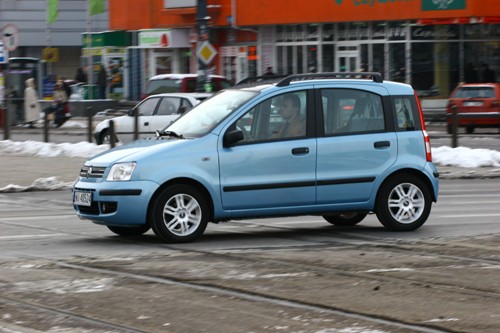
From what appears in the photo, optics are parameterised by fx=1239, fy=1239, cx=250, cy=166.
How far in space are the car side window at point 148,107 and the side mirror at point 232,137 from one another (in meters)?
14.8

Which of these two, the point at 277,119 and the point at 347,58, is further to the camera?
the point at 347,58

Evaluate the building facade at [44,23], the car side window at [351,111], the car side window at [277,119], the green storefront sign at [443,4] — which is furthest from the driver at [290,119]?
the building facade at [44,23]

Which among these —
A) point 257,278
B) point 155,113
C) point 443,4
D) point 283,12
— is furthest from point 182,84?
point 257,278

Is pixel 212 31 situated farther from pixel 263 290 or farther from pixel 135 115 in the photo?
pixel 263 290

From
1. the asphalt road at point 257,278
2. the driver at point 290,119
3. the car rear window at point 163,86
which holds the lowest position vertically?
the asphalt road at point 257,278

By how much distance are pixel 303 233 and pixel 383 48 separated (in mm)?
35676

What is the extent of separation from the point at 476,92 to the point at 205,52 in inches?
412

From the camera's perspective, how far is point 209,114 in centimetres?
1226

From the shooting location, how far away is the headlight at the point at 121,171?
11477mm

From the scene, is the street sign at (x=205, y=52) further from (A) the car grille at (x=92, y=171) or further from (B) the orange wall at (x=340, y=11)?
(B) the orange wall at (x=340, y=11)

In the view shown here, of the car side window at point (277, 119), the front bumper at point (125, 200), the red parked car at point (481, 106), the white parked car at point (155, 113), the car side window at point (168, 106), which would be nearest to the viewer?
the front bumper at point (125, 200)

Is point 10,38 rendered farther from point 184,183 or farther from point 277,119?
point 184,183

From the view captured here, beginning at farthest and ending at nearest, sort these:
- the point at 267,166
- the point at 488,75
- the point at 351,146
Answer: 1. the point at 488,75
2. the point at 351,146
3. the point at 267,166

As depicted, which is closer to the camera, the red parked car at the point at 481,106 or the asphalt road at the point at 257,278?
the asphalt road at the point at 257,278
